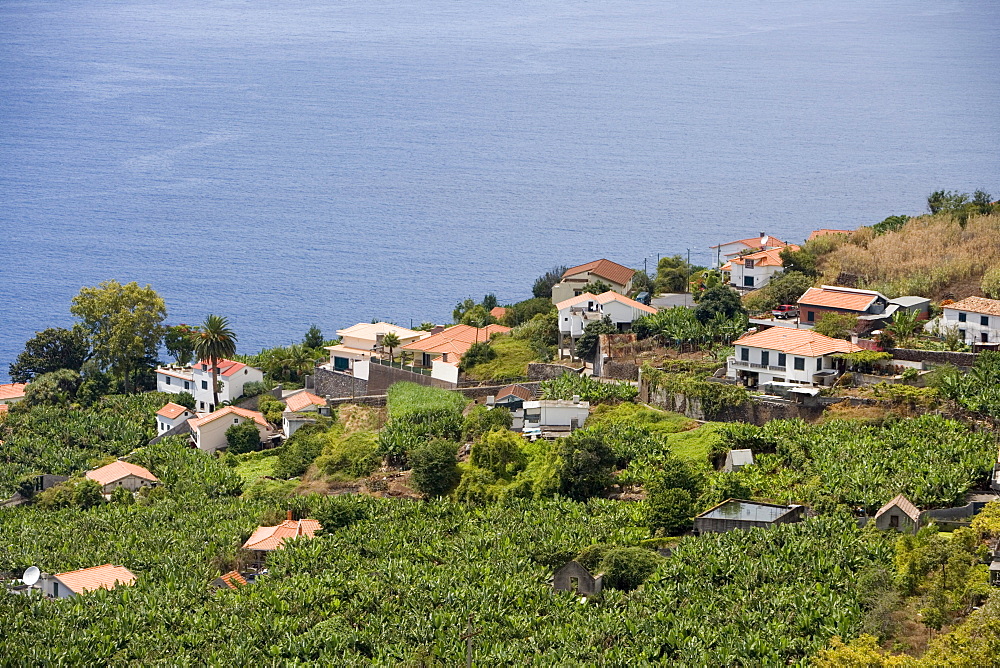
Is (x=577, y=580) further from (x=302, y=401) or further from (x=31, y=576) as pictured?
(x=302, y=401)

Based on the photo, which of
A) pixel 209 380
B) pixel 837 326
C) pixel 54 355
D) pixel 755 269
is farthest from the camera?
pixel 54 355

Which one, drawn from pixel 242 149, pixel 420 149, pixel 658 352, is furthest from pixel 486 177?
pixel 658 352

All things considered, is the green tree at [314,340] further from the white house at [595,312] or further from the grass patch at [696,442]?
the grass patch at [696,442]

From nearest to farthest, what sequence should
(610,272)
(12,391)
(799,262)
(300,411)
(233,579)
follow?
(233,579)
(300,411)
(799,262)
(610,272)
(12,391)

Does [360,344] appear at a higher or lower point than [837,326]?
lower

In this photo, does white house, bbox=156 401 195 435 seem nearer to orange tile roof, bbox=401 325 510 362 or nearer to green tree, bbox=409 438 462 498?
orange tile roof, bbox=401 325 510 362

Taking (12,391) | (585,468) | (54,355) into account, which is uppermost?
(585,468)

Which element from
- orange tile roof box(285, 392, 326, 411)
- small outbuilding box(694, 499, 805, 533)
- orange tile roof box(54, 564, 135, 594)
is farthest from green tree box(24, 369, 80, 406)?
small outbuilding box(694, 499, 805, 533)

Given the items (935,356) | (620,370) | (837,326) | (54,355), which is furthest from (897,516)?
(54,355)
